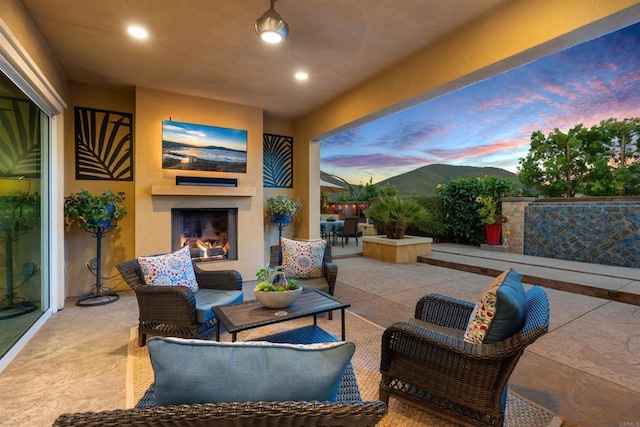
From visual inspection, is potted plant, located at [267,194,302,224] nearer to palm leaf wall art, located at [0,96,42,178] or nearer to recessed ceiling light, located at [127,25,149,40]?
recessed ceiling light, located at [127,25,149,40]

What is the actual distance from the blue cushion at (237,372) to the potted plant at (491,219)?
7.32 metres

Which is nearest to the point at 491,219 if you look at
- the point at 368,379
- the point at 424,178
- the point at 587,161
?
the point at 587,161

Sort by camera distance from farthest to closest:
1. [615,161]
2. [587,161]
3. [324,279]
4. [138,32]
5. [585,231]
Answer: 1. [587,161]
2. [615,161]
3. [585,231]
4. [324,279]
5. [138,32]

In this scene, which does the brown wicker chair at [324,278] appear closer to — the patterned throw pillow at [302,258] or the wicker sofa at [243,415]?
the patterned throw pillow at [302,258]

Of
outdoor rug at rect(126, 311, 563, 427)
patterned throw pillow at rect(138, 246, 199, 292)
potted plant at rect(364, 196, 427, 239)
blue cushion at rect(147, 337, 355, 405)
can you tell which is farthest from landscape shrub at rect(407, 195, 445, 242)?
blue cushion at rect(147, 337, 355, 405)

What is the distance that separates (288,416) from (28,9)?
12.5ft

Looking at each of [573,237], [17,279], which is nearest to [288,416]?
[17,279]

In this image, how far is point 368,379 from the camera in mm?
2102

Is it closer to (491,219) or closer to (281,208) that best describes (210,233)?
(281,208)

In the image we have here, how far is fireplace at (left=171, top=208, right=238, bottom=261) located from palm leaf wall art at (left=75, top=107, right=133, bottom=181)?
3.50 feet

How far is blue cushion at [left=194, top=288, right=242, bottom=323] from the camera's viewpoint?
2488 millimetres

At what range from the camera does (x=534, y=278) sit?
4.46 m

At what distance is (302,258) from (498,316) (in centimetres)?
243

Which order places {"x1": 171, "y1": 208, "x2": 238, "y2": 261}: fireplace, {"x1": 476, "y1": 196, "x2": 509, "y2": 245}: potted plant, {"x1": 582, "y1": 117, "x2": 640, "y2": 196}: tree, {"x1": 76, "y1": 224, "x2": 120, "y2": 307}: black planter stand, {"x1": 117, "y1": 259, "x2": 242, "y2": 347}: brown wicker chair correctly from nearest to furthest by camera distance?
{"x1": 117, "y1": 259, "x2": 242, "y2": 347}: brown wicker chair → {"x1": 76, "y1": 224, "x2": 120, "y2": 307}: black planter stand → {"x1": 171, "y1": 208, "x2": 238, "y2": 261}: fireplace → {"x1": 582, "y1": 117, "x2": 640, "y2": 196}: tree → {"x1": 476, "y1": 196, "x2": 509, "y2": 245}: potted plant
